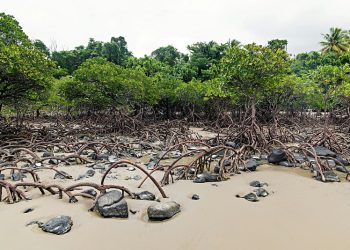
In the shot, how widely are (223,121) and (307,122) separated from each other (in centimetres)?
871

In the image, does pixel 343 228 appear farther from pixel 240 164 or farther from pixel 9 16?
pixel 9 16

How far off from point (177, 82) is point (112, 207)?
1842 centimetres

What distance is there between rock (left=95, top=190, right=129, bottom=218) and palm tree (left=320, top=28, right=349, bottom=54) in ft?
122

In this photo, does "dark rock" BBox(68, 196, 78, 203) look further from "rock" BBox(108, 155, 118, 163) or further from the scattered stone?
"rock" BBox(108, 155, 118, 163)

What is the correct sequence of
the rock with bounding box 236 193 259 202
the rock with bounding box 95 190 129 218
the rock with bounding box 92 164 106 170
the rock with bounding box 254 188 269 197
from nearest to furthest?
the rock with bounding box 95 190 129 218 < the rock with bounding box 236 193 259 202 < the rock with bounding box 254 188 269 197 < the rock with bounding box 92 164 106 170

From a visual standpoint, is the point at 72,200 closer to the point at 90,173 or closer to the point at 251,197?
the point at 90,173

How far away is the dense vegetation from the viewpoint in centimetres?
905

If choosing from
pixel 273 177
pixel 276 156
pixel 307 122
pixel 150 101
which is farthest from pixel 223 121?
pixel 273 177

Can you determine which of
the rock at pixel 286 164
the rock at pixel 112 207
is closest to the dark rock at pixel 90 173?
the rock at pixel 112 207

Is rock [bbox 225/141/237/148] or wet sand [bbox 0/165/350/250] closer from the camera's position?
wet sand [bbox 0/165/350/250]

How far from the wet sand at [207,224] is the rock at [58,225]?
0.25 feet

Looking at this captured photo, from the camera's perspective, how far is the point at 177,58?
3378 cm

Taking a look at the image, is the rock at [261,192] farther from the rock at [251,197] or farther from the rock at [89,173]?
the rock at [89,173]

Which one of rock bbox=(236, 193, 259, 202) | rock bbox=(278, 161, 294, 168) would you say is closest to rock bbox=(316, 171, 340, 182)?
rock bbox=(278, 161, 294, 168)
